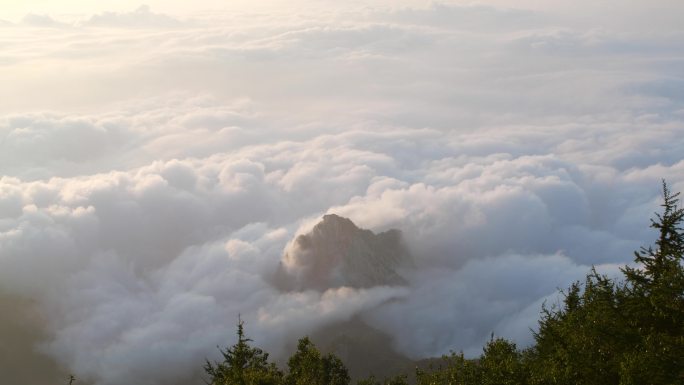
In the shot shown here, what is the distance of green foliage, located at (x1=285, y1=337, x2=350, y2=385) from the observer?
70800mm

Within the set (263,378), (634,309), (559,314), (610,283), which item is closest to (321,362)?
(263,378)

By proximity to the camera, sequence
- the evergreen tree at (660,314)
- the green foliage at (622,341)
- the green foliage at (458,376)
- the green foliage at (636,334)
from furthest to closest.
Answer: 1. the green foliage at (458,376)
2. the green foliage at (622,341)
3. the green foliage at (636,334)
4. the evergreen tree at (660,314)

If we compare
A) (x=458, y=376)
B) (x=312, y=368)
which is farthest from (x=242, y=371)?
(x=458, y=376)

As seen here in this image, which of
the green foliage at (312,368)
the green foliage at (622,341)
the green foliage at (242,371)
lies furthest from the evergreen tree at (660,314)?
the green foliage at (312,368)

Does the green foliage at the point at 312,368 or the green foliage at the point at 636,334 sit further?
the green foliage at the point at 312,368

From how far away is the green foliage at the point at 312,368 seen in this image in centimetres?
7080

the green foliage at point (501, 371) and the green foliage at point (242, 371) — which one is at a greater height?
the green foliage at point (242, 371)

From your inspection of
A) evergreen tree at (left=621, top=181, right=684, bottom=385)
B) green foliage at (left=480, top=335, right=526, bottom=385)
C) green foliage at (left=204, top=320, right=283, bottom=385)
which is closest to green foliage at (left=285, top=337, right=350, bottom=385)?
green foliage at (left=204, top=320, right=283, bottom=385)

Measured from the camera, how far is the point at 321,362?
266 feet

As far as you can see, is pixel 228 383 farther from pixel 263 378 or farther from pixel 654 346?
pixel 654 346

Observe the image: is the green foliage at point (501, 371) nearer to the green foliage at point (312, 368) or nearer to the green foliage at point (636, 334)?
the green foliage at point (636, 334)

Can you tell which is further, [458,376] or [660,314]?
[458,376]

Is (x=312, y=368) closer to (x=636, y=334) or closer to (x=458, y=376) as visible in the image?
(x=458, y=376)

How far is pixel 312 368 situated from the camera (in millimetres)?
75250
